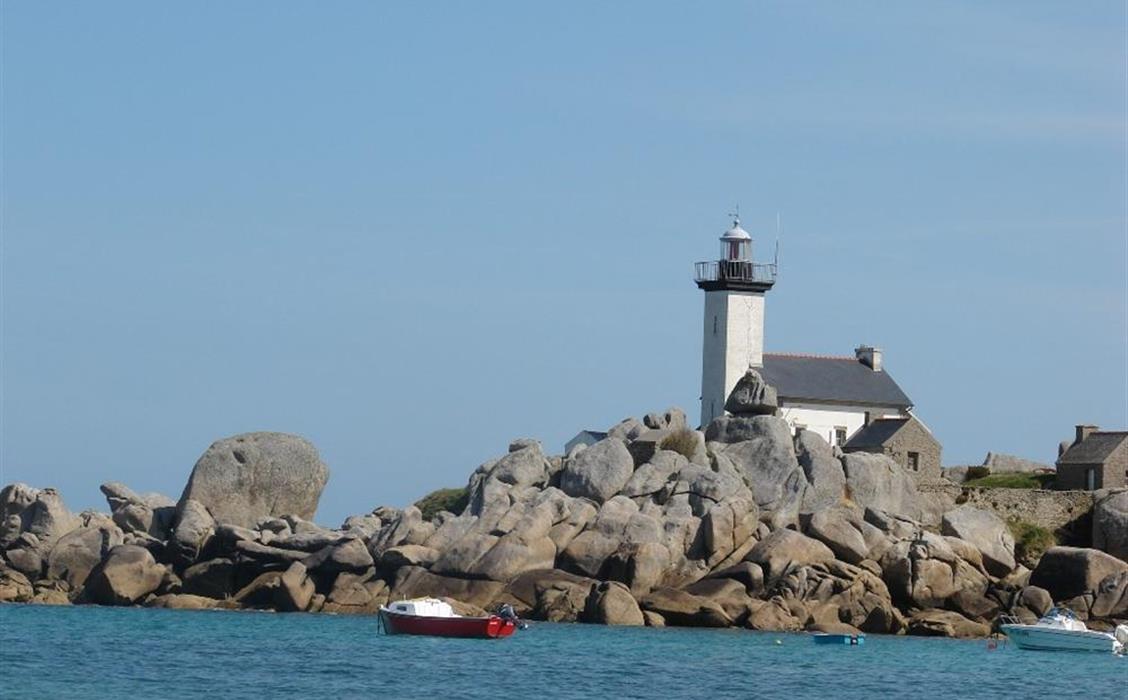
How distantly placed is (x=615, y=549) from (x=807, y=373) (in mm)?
18787

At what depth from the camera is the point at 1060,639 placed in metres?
48.2

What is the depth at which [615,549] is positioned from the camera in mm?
50719

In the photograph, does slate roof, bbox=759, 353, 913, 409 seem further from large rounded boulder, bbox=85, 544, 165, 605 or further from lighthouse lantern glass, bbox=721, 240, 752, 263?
large rounded boulder, bbox=85, 544, 165, 605

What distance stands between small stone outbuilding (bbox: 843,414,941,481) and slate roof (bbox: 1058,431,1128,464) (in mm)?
3971

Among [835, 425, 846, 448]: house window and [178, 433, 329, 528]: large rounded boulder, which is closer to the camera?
[178, 433, 329, 528]: large rounded boulder

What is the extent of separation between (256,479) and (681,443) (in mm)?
12257

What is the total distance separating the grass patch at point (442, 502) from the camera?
64.5m

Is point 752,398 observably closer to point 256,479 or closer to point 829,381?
point 829,381

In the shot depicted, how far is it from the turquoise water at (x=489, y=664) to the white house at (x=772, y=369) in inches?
681

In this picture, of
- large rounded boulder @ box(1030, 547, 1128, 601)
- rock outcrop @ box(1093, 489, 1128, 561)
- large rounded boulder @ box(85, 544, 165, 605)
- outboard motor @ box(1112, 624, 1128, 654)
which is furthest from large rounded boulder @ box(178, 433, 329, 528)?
outboard motor @ box(1112, 624, 1128, 654)

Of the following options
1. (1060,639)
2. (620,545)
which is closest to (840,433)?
(620,545)

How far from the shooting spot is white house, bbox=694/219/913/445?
66.6 metres

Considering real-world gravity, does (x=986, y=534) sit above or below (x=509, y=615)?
above

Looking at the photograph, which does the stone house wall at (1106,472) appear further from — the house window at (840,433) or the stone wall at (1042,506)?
the house window at (840,433)
